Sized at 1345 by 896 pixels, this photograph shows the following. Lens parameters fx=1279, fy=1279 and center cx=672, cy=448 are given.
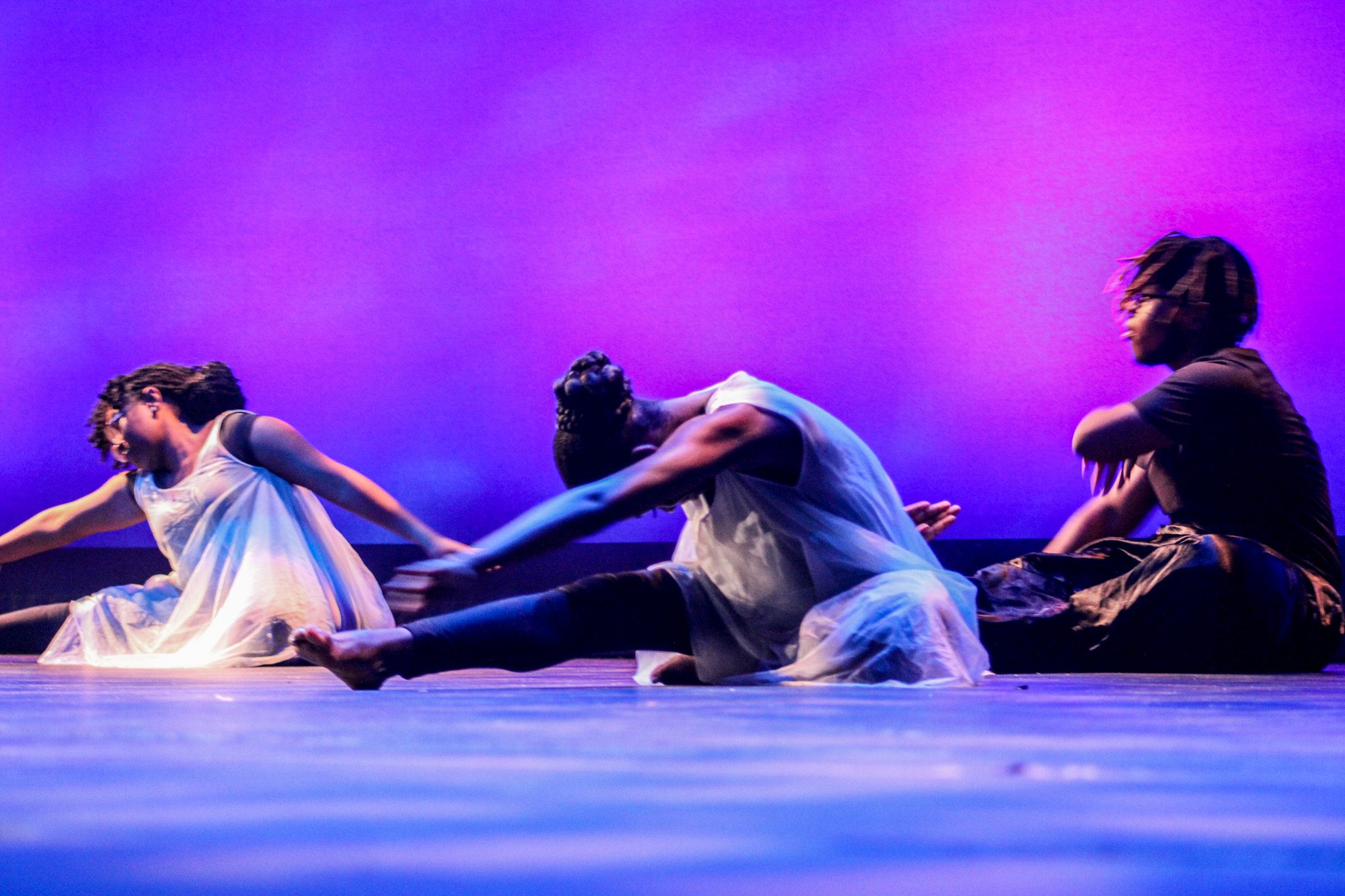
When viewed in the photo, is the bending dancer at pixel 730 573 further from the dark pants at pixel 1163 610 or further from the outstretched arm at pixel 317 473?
the outstretched arm at pixel 317 473

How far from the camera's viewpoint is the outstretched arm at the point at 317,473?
285 centimetres

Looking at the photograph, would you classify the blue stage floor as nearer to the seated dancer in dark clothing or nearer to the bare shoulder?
the bare shoulder

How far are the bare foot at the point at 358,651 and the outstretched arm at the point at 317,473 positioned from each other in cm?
132

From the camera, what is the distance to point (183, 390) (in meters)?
2.93

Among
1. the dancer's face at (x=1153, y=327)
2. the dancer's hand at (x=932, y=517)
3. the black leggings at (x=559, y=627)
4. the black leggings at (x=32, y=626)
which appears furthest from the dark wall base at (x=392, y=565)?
the black leggings at (x=559, y=627)

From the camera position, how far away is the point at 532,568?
11.8 ft

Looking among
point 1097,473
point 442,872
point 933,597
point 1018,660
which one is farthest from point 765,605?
A: point 442,872

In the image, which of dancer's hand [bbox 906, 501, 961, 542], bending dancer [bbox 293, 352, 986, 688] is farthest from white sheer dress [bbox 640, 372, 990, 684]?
dancer's hand [bbox 906, 501, 961, 542]

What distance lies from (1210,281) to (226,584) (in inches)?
81.3

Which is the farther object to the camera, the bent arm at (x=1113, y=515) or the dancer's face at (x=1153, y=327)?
the bent arm at (x=1113, y=515)

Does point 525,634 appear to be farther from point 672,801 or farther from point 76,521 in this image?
point 76,521

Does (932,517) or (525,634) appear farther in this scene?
(932,517)

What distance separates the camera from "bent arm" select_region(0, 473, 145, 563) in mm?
3295

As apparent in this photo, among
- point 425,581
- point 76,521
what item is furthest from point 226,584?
point 425,581
